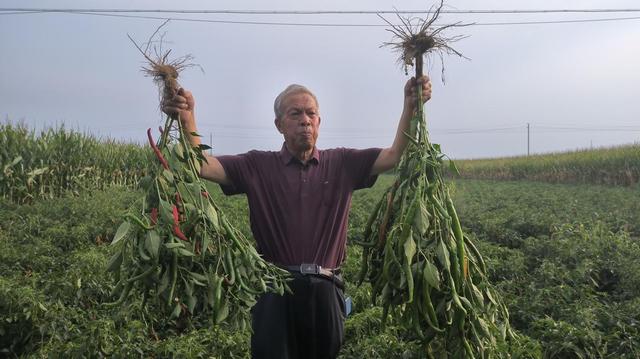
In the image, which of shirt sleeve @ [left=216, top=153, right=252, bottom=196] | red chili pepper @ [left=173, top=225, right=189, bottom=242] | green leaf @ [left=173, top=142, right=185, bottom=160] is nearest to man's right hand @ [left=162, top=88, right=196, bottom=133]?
green leaf @ [left=173, top=142, right=185, bottom=160]

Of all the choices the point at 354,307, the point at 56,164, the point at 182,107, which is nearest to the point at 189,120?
the point at 182,107

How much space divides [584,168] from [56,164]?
2048 centimetres

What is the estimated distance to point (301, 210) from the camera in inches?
108

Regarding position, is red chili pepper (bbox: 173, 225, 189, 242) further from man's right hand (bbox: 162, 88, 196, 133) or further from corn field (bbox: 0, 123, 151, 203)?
corn field (bbox: 0, 123, 151, 203)

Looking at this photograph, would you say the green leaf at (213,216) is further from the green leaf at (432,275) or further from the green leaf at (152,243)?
the green leaf at (432,275)

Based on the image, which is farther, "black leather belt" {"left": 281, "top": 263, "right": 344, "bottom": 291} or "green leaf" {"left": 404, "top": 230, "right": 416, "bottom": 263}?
"black leather belt" {"left": 281, "top": 263, "right": 344, "bottom": 291}

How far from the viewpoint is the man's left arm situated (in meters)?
2.60

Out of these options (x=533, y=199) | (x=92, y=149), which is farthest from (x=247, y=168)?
(x=92, y=149)

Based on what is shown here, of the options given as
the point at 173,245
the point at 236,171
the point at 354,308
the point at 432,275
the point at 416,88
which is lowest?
the point at 354,308

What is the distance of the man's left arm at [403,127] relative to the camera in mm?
2596

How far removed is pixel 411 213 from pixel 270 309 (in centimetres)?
90

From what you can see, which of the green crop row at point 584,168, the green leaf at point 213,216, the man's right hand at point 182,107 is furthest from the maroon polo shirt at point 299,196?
the green crop row at point 584,168

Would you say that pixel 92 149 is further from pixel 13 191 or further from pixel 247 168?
pixel 247 168

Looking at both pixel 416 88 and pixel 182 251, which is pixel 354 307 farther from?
pixel 182 251
